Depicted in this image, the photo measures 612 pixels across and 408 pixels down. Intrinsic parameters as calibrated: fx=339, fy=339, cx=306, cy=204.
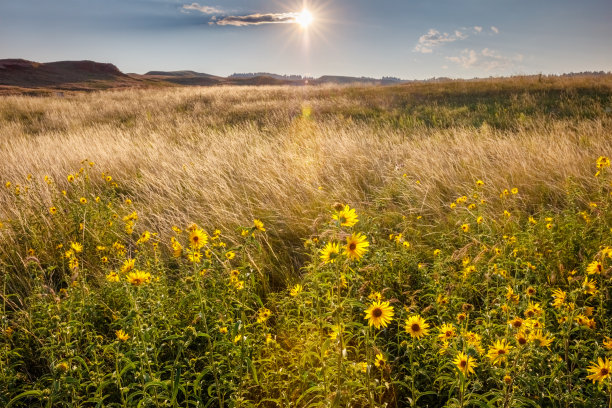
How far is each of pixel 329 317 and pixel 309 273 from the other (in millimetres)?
345

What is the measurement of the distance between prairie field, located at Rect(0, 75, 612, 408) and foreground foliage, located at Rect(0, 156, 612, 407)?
0.02 m

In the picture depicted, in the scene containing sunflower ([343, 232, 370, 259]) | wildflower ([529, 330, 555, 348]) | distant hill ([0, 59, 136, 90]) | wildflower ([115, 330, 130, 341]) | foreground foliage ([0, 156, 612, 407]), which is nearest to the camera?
sunflower ([343, 232, 370, 259])

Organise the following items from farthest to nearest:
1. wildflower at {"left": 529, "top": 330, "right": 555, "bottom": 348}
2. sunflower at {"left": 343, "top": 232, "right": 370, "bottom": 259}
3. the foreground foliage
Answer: the foreground foliage, wildflower at {"left": 529, "top": 330, "right": 555, "bottom": 348}, sunflower at {"left": 343, "top": 232, "right": 370, "bottom": 259}

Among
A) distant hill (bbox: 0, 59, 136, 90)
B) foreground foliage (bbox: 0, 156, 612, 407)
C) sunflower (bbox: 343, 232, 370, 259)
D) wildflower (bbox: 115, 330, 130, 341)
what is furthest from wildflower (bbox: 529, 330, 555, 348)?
distant hill (bbox: 0, 59, 136, 90)

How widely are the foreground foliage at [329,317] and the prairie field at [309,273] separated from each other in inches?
0.7

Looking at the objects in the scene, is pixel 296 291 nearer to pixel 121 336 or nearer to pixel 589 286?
pixel 121 336

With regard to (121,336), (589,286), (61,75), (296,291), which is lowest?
(121,336)

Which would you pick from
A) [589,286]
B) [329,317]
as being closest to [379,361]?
[329,317]

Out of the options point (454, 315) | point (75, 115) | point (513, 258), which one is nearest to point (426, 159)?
point (513, 258)

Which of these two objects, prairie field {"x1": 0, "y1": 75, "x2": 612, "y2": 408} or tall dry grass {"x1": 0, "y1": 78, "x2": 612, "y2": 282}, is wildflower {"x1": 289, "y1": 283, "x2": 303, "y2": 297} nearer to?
prairie field {"x1": 0, "y1": 75, "x2": 612, "y2": 408}

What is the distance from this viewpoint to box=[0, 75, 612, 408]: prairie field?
144 centimetres

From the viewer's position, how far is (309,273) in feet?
6.30

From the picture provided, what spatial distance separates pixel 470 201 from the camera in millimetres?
3807

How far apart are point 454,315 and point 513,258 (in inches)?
35.2
